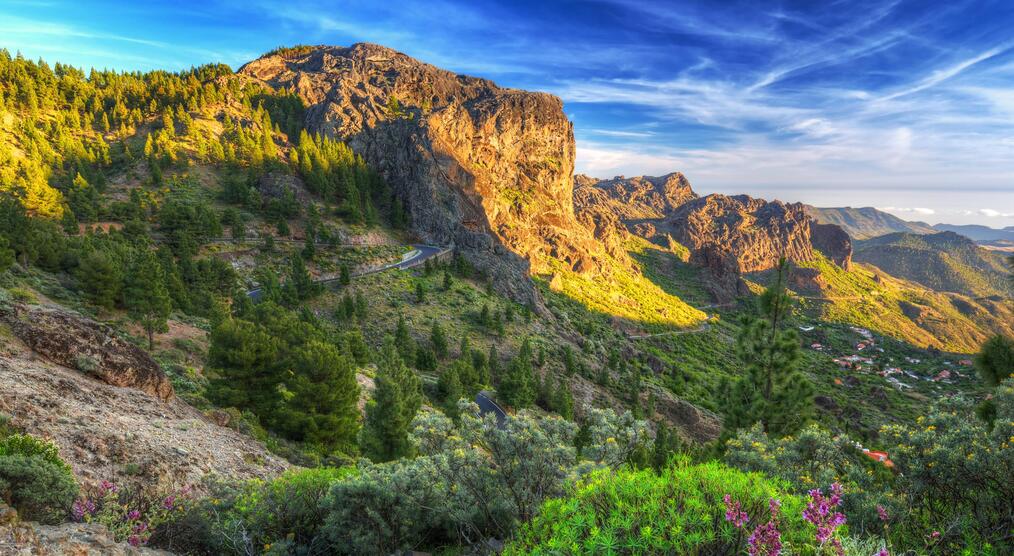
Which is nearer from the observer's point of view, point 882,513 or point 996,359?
point 882,513

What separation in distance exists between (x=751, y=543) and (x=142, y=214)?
81.8m

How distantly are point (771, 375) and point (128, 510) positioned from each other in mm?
26955

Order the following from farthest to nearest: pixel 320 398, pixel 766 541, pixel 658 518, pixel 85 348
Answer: pixel 320 398, pixel 85 348, pixel 658 518, pixel 766 541

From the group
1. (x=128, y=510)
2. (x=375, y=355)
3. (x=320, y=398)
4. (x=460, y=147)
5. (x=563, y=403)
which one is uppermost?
(x=460, y=147)

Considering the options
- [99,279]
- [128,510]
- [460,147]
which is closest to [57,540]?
[128,510]

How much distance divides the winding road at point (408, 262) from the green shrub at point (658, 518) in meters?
56.9

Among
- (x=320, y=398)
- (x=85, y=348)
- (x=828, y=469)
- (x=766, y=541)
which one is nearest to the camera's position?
(x=766, y=541)

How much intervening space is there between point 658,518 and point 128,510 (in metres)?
11.0

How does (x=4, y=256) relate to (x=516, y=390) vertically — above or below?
above

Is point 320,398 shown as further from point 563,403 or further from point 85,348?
point 563,403

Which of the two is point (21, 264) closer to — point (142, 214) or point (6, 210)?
point (6, 210)

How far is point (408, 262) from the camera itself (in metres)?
76.5

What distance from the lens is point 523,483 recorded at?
322 inches

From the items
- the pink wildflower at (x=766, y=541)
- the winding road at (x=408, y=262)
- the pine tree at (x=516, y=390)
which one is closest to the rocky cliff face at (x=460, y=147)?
the winding road at (x=408, y=262)
